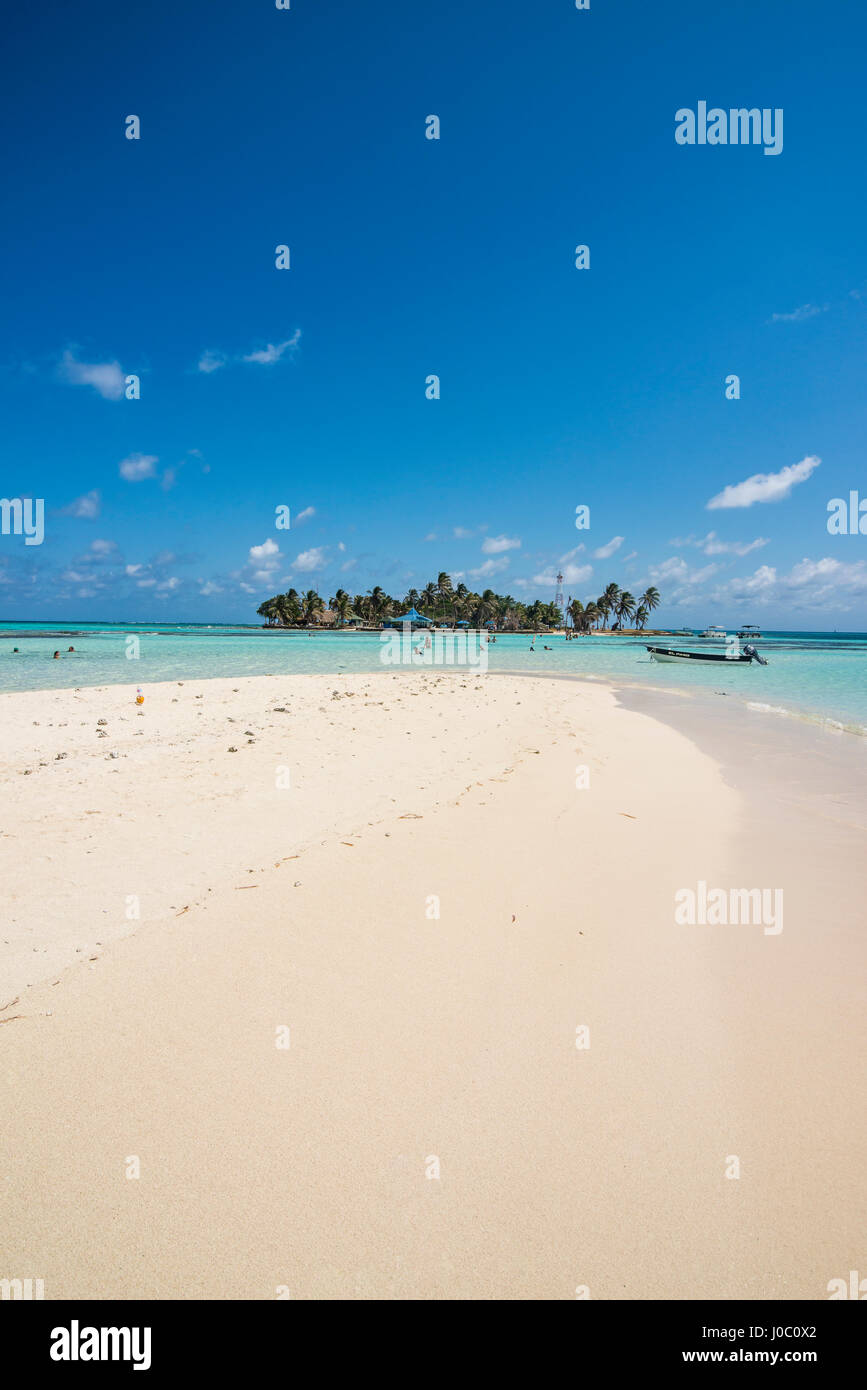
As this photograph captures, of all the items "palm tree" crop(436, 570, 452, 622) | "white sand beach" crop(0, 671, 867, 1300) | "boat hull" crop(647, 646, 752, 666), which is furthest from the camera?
"palm tree" crop(436, 570, 452, 622)

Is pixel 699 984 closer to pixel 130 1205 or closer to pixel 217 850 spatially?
pixel 130 1205

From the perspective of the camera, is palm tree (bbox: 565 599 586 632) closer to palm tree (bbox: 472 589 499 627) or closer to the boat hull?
palm tree (bbox: 472 589 499 627)

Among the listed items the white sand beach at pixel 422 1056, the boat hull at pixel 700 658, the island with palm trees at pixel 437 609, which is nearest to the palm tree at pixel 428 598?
the island with palm trees at pixel 437 609

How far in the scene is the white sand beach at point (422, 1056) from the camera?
7.60 feet

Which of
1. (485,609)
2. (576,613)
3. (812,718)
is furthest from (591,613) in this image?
(812,718)

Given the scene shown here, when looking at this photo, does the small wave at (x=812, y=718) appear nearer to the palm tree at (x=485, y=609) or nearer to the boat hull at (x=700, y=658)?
the boat hull at (x=700, y=658)

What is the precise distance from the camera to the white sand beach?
2.32 meters

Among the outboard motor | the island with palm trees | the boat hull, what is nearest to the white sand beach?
the boat hull

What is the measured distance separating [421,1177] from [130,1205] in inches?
45.9

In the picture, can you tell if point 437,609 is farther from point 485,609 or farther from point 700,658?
point 700,658

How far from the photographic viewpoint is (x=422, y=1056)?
130 inches
